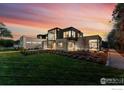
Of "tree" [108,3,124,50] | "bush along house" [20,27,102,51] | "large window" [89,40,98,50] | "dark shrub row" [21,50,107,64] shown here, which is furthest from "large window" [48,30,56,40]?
"tree" [108,3,124,50]

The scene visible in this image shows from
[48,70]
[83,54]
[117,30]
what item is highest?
[117,30]

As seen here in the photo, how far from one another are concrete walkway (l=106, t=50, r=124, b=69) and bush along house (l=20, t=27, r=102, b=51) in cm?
12

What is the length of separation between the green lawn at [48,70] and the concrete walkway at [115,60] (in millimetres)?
45

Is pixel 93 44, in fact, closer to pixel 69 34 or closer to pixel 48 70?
pixel 69 34

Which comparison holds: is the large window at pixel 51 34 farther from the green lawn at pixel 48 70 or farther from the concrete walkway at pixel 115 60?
the concrete walkway at pixel 115 60

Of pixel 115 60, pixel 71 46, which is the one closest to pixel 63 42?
pixel 71 46

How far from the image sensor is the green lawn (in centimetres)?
312

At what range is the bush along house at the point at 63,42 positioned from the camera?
3201mm

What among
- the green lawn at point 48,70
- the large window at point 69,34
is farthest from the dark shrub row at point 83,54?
the large window at point 69,34

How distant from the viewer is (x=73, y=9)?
125 inches

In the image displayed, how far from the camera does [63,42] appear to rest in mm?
3225

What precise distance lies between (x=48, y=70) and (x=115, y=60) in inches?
22.7

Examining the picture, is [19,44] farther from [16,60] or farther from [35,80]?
[35,80]
